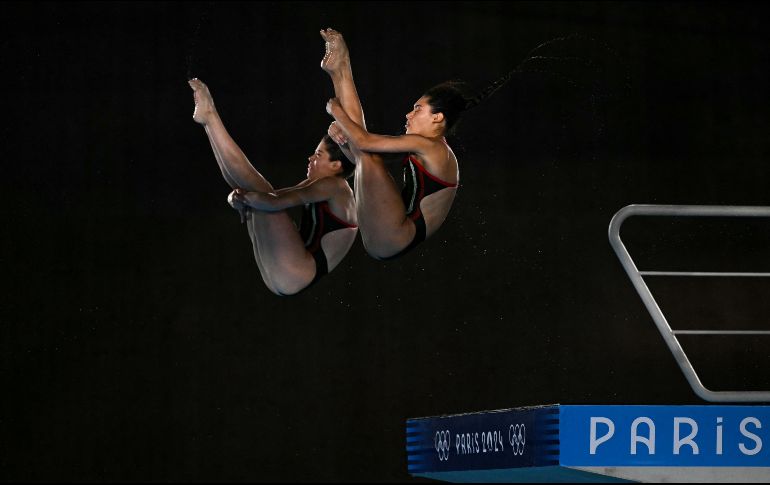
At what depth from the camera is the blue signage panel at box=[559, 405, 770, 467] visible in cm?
365

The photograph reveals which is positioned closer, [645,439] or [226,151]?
[645,439]

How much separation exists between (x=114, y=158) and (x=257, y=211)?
4.21m

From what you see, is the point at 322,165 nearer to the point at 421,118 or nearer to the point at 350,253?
the point at 421,118

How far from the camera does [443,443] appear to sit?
15.4 ft

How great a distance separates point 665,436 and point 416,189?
4.96 ft

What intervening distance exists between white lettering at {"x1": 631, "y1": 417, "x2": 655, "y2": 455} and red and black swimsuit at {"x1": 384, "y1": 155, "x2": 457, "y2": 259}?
Result: 1336 mm

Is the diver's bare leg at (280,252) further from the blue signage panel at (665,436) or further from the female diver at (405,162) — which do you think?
the blue signage panel at (665,436)

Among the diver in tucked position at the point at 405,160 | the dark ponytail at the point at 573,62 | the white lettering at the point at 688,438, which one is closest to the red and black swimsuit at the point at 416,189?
the diver in tucked position at the point at 405,160

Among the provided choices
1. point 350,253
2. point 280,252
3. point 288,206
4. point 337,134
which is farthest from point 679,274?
point 350,253

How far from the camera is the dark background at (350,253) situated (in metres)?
8.56

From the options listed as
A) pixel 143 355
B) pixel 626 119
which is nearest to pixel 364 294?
pixel 143 355

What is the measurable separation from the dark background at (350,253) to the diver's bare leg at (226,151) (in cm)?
386

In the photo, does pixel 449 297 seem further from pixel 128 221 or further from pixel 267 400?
pixel 128 221

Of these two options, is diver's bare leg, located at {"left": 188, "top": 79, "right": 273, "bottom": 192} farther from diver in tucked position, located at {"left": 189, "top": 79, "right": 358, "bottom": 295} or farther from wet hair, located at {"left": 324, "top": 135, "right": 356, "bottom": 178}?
wet hair, located at {"left": 324, "top": 135, "right": 356, "bottom": 178}
